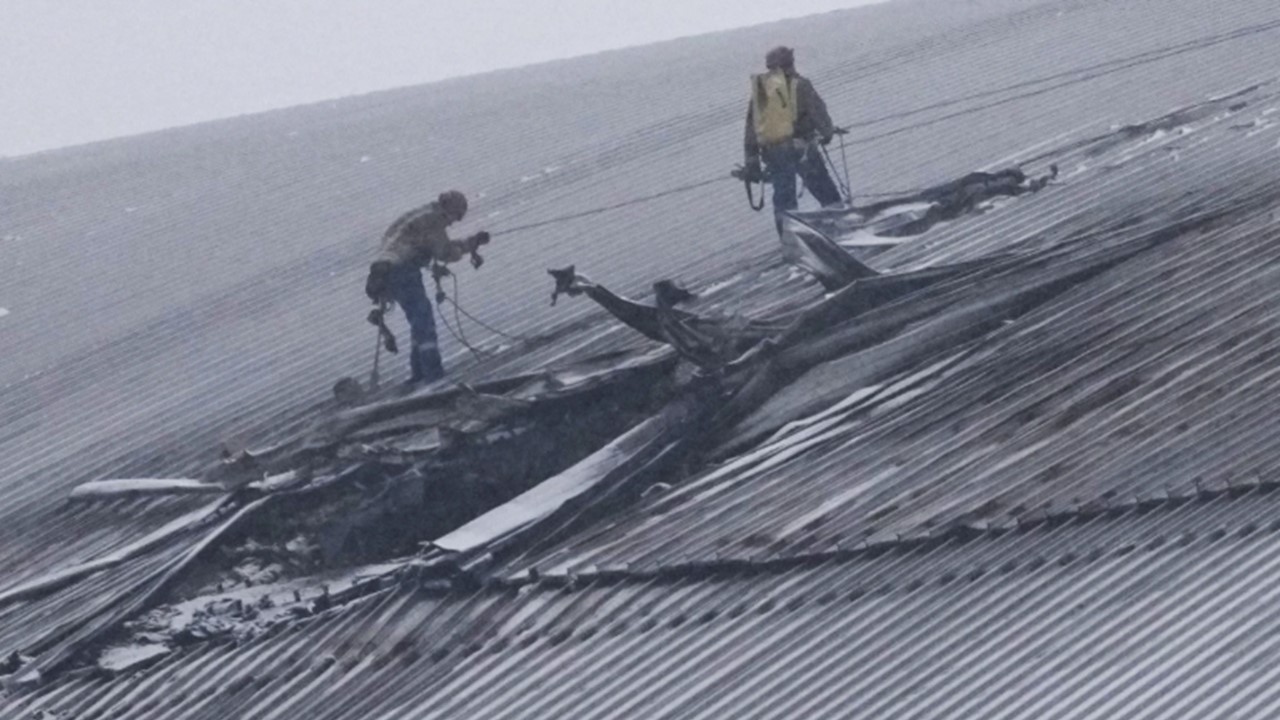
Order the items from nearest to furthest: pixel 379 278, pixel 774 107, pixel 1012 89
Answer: pixel 379 278 < pixel 774 107 < pixel 1012 89

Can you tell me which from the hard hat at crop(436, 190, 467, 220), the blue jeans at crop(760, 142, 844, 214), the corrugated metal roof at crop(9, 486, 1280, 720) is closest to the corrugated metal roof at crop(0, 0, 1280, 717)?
the corrugated metal roof at crop(9, 486, 1280, 720)

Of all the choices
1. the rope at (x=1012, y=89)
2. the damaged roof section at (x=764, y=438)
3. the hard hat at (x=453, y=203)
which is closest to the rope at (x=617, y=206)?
the rope at (x=1012, y=89)

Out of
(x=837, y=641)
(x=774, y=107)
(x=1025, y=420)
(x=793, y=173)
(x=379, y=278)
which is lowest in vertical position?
(x=837, y=641)

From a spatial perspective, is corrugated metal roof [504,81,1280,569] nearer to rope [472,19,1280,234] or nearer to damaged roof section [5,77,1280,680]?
damaged roof section [5,77,1280,680]

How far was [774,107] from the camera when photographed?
1955 cm

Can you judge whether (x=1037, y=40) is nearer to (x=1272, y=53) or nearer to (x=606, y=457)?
(x=1272, y=53)

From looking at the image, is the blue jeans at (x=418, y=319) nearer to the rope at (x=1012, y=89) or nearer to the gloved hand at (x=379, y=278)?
the gloved hand at (x=379, y=278)

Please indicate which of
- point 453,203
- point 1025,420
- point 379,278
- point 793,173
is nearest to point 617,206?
point 793,173

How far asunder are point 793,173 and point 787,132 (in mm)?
374

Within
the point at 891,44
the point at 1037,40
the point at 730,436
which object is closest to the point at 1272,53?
the point at 1037,40

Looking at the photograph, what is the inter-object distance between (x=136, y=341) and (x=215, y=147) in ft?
36.0

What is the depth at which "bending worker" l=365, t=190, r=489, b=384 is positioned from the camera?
18.0m

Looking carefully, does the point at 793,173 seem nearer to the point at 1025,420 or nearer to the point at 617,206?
the point at 617,206

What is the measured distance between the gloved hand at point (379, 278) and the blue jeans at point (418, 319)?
40 mm
